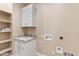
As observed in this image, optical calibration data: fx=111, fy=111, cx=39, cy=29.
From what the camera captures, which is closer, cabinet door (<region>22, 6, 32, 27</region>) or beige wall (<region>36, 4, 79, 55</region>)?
beige wall (<region>36, 4, 79, 55</region>)

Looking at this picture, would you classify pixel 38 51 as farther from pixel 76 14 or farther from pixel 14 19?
pixel 76 14

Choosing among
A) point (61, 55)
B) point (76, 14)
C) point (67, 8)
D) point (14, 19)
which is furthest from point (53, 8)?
point (61, 55)

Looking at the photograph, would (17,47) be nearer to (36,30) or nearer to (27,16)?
(36,30)

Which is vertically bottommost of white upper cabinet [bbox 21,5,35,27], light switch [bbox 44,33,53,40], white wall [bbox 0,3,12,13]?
light switch [bbox 44,33,53,40]

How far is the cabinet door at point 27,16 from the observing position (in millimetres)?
1650

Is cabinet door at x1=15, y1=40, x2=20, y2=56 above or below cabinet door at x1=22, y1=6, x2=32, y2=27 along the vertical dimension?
below

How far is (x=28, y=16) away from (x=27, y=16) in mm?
15

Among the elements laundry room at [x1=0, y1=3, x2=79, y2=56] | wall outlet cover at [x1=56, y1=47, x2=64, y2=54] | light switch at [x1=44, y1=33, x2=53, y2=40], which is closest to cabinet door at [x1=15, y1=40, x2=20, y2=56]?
laundry room at [x1=0, y1=3, x2=79, y2=56]

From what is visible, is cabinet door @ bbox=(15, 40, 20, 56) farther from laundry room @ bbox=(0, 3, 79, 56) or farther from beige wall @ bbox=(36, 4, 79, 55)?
beige wall @ bbox=(36, 4, 79, 55)

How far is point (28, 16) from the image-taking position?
1.65m

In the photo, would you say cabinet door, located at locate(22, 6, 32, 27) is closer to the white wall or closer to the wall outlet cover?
the white wall

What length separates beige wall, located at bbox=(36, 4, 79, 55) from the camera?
1.55 meters

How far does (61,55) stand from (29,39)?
53 centimetres

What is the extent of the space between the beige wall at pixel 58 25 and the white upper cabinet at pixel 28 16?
0.08 metres
